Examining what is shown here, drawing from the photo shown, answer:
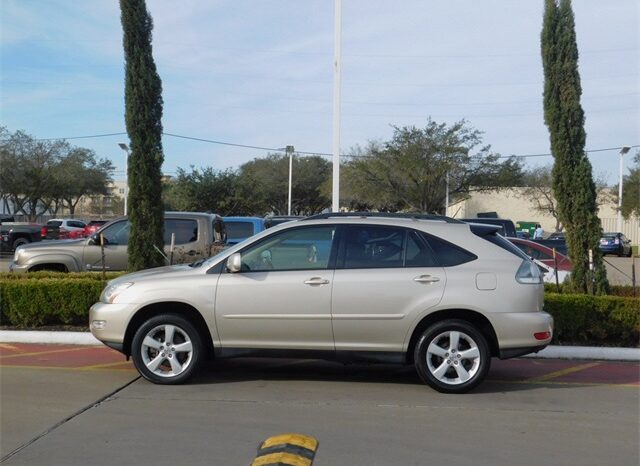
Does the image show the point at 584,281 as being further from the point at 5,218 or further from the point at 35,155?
the point at 35,155

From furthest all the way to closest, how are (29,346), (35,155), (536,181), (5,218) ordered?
(536,181) → (35,155) → (5,218) → (29,346)

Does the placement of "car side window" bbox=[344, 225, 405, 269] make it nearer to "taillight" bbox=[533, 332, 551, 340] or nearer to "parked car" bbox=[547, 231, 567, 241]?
"taillight" bbox=[533, 332, 551, 340]

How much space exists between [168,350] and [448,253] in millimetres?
3089

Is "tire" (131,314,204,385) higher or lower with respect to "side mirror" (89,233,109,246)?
lower

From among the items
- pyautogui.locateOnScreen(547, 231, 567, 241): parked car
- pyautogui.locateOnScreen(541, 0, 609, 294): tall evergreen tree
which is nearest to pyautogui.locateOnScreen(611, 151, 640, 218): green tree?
pyautogui.locateOnScreen(547, 231, 567, 241): parked car

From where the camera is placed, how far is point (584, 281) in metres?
11.1

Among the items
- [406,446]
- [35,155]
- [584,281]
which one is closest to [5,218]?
[35,155]

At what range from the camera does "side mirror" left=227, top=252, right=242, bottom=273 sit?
24.2 ft

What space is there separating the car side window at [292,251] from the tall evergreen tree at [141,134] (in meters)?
4.56

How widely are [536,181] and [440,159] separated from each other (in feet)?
63.0

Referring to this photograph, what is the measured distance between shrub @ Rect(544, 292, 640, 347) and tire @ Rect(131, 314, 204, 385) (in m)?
5.22

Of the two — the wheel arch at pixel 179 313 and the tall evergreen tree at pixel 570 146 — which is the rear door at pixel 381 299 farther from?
the tall evergreen tree at pixel 570 146

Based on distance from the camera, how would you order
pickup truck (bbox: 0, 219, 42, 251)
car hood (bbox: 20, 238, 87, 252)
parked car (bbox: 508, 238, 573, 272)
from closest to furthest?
car hood (bbox: 20, 238, 87, 252) < parked car (bbox: 508, 238, 573, 272) < pickup truck (bbox: 0, 219, 42, 251)

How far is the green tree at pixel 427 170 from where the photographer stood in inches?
1567
